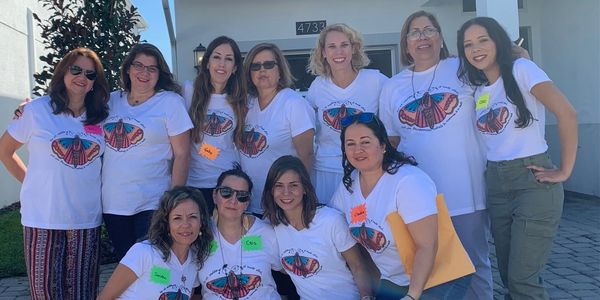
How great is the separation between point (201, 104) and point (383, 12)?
556 cm

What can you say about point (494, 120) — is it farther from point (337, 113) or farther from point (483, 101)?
point (337, 113)

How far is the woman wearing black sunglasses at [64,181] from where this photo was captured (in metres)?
3.21

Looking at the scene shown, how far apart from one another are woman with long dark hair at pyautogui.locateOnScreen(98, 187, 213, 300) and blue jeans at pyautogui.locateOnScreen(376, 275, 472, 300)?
1.08 m

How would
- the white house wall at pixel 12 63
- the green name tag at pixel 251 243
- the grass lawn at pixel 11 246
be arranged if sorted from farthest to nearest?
the white house wall at pixel 12 63 → the grass lawn at pixel 11 246 → the green name tag at pixel 251 243

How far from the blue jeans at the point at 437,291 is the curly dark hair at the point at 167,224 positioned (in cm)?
109

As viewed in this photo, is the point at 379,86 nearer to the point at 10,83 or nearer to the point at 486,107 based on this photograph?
the point at 486,107

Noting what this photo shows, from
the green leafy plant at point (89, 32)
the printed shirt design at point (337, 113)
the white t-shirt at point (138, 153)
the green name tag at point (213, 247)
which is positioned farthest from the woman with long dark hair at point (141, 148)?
the green leafy plant at point (89, 32)

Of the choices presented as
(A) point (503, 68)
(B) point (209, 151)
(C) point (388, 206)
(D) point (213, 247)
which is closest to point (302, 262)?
(D) point (213, 247)

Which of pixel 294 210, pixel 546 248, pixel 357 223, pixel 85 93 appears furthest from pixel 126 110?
pixel 546 248

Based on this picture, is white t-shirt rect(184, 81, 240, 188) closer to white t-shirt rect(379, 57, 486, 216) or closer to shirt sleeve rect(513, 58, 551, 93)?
white t-shirt rect(379, 57, 486, 216)

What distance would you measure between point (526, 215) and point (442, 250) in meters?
0.53

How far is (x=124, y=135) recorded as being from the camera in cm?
335

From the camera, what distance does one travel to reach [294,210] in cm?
323

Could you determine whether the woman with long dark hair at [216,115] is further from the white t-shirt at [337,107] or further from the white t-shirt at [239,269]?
the white t-shirt at [337,107]
